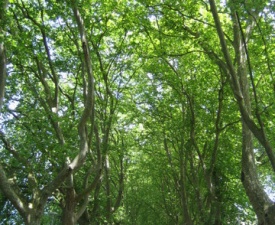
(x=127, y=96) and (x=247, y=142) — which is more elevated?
(x=127, y=96)

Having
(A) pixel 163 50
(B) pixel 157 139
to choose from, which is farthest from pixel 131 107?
(A) pixel 163 50

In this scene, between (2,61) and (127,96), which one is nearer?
(2,61)

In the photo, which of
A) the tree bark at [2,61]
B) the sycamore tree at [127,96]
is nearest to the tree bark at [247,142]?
the sycamore tree at [127,96]

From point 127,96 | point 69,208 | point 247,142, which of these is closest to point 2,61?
point 69,208

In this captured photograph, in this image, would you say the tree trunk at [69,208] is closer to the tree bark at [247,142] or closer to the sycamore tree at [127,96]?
the sycamore tree at [127,96]

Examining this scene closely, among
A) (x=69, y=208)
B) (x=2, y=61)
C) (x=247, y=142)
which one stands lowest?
(x=69, y=208)

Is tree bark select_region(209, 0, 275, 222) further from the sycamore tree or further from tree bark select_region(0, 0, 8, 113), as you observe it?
tree bark select_region(0, 0, 8, 113)

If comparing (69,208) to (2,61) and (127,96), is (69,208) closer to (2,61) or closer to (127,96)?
(2,61)

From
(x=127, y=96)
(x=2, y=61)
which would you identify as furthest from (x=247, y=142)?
(x=127, y=96)

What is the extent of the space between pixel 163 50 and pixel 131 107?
474cm

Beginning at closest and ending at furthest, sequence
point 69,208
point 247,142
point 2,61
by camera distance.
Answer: point 2,61
point 247,142
point 69,208

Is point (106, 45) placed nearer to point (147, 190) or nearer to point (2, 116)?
point (2, 116)

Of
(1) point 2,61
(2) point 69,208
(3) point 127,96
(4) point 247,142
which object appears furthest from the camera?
(3) point 127,96

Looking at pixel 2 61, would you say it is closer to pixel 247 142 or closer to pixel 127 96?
pixel 247 142
